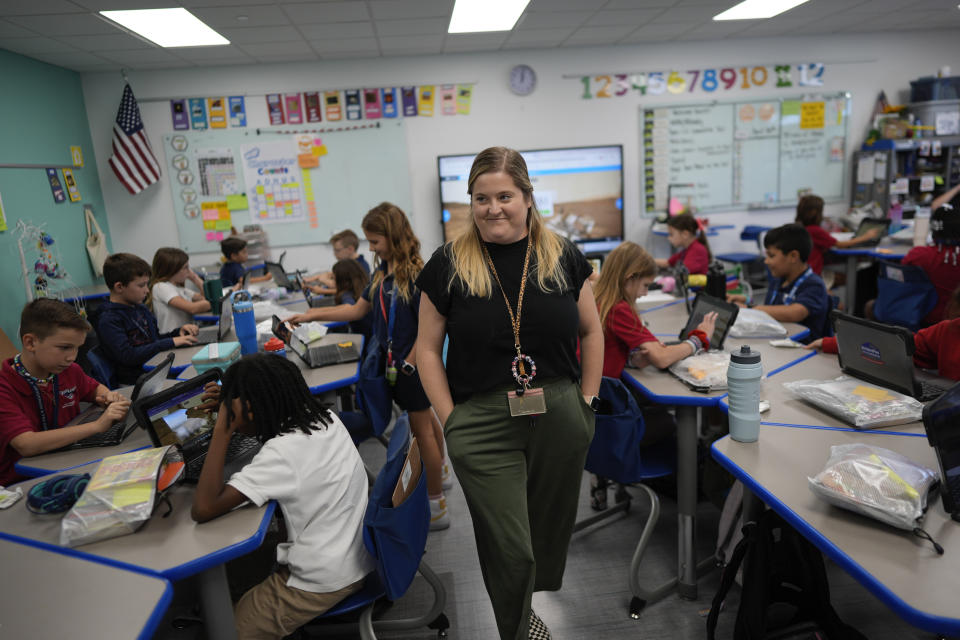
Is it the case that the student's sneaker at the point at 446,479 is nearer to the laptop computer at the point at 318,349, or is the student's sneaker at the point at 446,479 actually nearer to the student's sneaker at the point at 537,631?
the laptop computer at the point at 318,349

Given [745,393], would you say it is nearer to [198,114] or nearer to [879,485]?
[879,485]

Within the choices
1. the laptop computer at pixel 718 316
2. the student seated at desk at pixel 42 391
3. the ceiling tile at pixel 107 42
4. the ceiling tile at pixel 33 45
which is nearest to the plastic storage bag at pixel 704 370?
the laptop computer at pixel 718 316

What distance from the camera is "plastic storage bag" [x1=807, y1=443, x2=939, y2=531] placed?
122 cm

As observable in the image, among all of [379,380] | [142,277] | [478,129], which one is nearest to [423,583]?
[379,380]

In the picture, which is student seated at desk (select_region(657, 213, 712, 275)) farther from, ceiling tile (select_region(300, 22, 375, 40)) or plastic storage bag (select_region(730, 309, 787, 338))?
ceiling tile (select_region(300, 22, 375, 40))

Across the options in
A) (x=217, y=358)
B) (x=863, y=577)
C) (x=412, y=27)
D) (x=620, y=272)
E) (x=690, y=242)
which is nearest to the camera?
(x=863, y=577)

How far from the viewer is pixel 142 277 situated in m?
2.97

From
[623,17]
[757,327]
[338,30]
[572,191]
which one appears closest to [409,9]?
[338,30]

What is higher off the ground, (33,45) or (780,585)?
(33,45)

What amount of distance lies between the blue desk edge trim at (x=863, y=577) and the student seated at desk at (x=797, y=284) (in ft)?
5.60

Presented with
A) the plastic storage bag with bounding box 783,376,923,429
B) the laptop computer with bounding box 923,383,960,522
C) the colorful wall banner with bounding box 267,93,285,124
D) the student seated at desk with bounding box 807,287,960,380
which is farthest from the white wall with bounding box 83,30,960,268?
the laptop computer with bounding box 923,383,960,522

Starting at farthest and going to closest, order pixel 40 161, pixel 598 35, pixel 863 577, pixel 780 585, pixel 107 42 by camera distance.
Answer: pixel 598 35
pixel 40 161
pixel 107 42
pixel 780 585
pixel 863 577

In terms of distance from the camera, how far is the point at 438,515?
2.74m

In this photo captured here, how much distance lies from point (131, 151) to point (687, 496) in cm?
591
